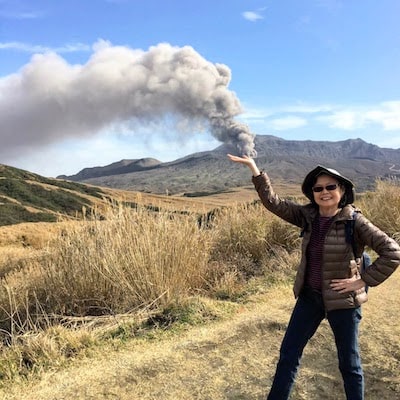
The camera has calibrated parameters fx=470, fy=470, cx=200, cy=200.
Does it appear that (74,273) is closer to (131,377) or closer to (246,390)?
(131,377)

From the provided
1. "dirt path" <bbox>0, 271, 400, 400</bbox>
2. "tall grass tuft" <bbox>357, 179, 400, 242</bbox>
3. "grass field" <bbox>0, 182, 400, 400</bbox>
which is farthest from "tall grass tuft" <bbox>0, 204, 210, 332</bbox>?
"tall grass tuft" <bbox>357, 179, 400, 242</bbox>

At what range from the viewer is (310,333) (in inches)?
105

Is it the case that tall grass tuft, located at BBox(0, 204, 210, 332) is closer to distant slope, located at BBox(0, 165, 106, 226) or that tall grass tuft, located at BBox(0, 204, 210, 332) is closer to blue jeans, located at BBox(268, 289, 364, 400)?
blue jeans, located at BBox(268, 289, 364, 400)

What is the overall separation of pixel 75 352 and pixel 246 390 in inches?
59.3

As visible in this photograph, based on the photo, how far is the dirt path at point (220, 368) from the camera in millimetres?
3221

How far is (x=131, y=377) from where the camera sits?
346cm

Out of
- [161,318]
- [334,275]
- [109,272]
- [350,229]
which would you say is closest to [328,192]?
[350,229]

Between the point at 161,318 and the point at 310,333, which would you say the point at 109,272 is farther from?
the point at 310,333

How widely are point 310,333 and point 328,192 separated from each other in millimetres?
805

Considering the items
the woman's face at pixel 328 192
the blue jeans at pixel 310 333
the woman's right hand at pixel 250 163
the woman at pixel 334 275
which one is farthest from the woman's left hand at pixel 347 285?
the woman's right hand at pixel 250 163

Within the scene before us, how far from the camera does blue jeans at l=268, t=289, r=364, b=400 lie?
8.39ft

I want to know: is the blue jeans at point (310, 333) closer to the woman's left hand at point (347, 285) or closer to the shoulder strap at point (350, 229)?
the woman's left hand at point (347, 285)

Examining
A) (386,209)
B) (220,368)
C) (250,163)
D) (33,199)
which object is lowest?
(220,368)

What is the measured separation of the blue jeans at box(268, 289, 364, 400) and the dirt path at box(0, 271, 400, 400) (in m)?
0.55
